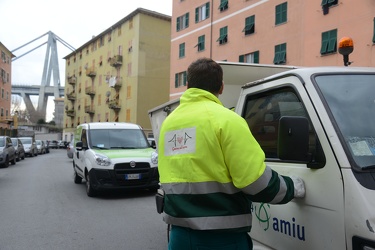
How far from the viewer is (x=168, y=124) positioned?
2.43 metres

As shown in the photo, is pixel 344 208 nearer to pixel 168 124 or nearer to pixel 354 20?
pixel 168 124

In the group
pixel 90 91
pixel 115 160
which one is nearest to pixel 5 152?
pixel 115 160

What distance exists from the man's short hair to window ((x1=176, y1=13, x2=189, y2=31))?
3589 centimetres

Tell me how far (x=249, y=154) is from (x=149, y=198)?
26.7 ft

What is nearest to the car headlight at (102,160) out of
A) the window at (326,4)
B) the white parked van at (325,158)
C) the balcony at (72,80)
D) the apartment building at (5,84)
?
the white parked van at (325,158)

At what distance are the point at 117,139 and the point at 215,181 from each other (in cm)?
937

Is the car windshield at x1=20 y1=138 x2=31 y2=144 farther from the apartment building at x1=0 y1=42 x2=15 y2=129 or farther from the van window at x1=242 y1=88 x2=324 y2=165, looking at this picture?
the van window at x1=242 y1=88 x2=324 y2=165

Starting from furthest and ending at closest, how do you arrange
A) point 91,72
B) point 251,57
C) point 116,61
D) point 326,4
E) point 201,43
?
1. point 91,72
2. point 116,61
3. point 201,43
4. point 251,57
5. point 326,4

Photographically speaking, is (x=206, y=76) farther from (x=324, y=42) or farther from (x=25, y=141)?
(x=25, y=141)

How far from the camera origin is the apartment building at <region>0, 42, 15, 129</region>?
210 feet

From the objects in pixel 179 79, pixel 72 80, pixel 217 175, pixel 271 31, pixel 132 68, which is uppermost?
pixel 72 80

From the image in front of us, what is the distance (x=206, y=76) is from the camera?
7.64 feet

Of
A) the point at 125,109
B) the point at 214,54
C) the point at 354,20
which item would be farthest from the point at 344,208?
the point at 125,109

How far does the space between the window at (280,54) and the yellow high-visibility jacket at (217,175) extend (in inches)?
955
